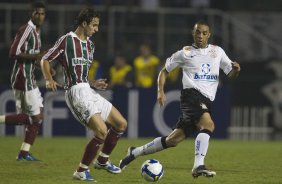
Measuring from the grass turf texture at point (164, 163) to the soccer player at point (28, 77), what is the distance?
55 cm

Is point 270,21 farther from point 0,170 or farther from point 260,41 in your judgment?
point 0,170

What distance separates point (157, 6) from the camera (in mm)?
23484

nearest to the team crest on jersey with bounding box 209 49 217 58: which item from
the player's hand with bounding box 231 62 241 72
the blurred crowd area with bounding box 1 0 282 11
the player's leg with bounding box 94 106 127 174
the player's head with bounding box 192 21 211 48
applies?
the player's head with bounding box 192 21 211 48

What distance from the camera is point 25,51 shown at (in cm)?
1282

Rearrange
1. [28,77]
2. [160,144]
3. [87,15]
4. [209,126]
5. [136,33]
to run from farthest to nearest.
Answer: [136,33], [28,77], [160,144], [209,126], [87,15]

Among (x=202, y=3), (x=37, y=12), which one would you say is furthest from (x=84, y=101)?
(x=202, y=3)

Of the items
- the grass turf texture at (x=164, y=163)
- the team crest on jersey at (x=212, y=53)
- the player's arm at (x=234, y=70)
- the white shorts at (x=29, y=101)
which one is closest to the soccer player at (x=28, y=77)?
the white shorts at (x=29, y=101)

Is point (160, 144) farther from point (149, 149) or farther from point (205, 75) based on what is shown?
point (205, 75)

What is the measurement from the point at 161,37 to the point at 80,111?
12478 millimetres

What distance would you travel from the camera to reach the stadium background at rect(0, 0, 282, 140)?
64.4 feet

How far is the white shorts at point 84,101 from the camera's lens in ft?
32.9

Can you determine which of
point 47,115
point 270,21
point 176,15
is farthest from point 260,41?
point 47,115

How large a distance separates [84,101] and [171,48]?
1254 centimetres

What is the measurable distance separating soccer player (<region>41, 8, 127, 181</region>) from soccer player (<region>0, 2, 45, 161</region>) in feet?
8.29
